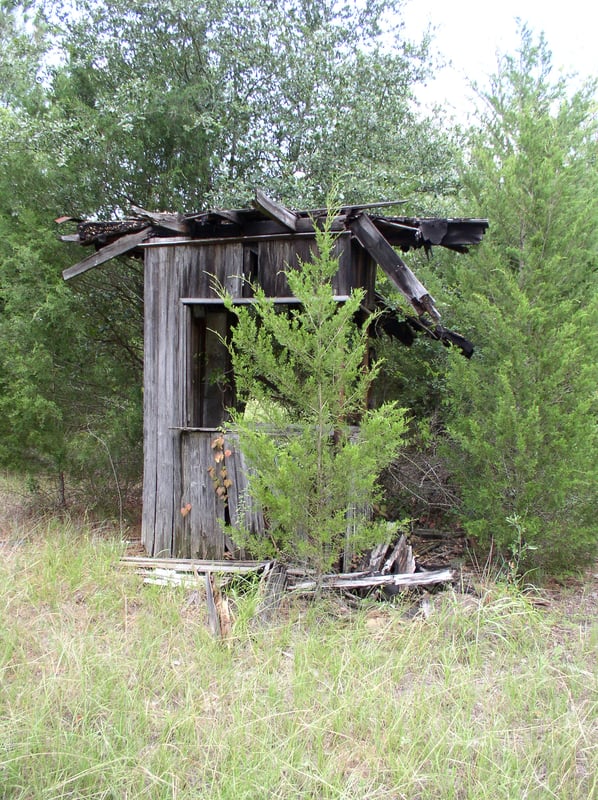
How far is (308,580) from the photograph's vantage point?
515cm

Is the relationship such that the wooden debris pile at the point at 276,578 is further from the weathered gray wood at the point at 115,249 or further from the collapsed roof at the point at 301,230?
the weathered gray wood at the point at 115,249

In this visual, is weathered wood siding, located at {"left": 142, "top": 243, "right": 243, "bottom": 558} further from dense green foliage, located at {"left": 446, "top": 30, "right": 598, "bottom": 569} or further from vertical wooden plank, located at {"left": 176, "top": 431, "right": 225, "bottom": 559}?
dense green foliage, located at {"left": 446, "top": 30, "right": 598, "bottom": 569}

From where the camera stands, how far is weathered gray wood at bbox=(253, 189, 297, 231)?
5.04 meters

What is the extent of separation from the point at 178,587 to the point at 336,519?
1576mm

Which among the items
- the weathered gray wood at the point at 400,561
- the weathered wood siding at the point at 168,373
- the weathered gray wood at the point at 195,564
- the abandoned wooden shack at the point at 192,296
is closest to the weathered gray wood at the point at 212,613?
the weathered gray wood at the point at 195,564

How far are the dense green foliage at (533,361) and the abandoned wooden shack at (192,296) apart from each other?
69cm

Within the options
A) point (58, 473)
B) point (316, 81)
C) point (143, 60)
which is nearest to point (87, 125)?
point (143, 60)

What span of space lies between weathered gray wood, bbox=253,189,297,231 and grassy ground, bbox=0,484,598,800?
11.0 feet

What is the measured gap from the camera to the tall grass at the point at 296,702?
2.72m

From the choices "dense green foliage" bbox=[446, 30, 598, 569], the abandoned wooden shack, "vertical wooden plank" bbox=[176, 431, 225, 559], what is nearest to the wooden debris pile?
"vertical wooden plank" bbox=[176, 431, 225, 559]

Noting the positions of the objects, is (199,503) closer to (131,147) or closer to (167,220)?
(167,220)

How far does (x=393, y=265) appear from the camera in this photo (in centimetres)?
518

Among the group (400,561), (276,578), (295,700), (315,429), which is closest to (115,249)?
(315,429)

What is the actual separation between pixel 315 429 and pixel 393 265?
5.47 ft
